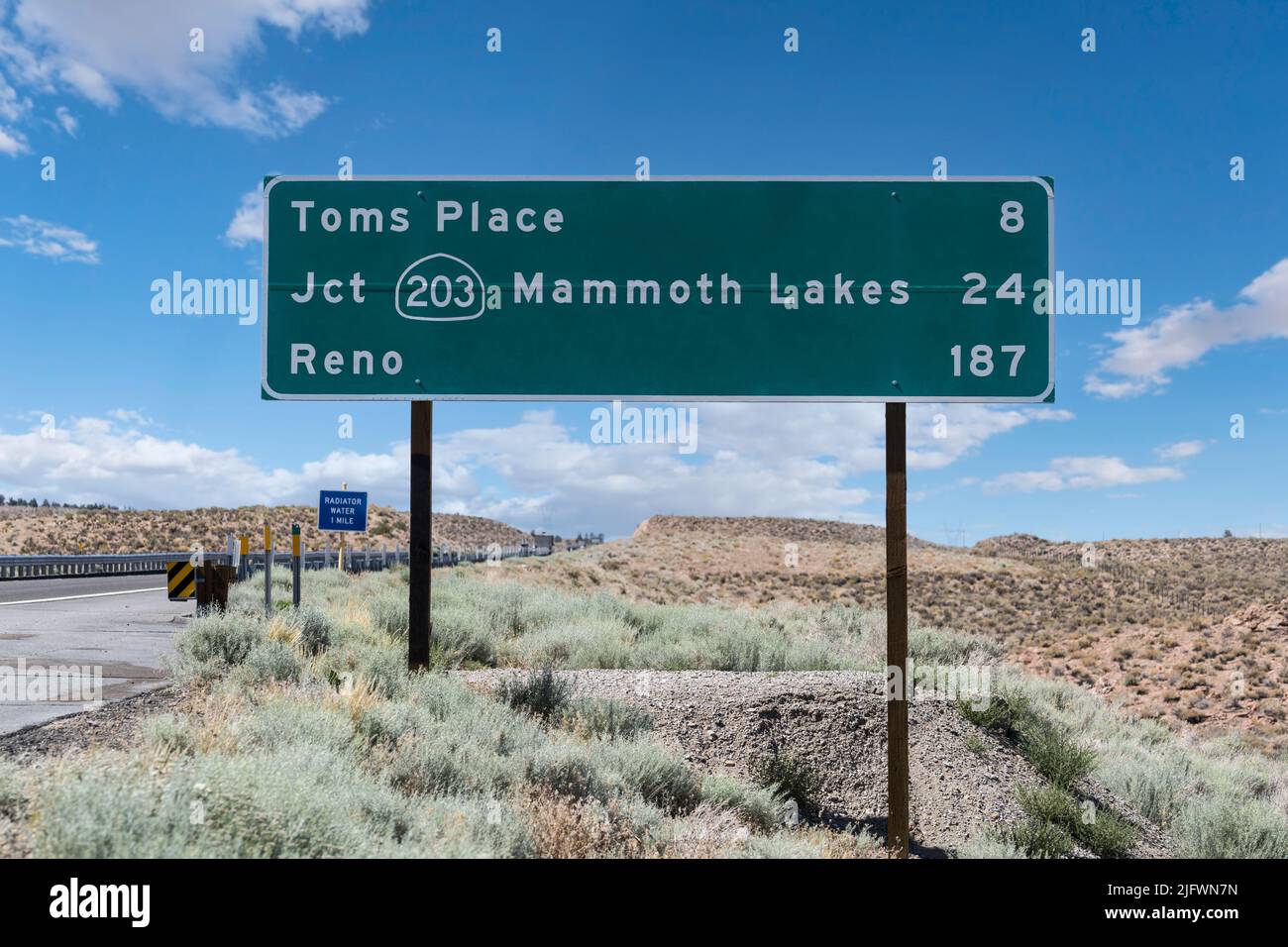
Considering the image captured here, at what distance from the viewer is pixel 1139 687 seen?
23.1 meters

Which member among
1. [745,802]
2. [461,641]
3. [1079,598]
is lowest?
[1079,598]

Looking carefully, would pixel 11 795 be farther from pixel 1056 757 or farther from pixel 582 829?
pixel 1056 757

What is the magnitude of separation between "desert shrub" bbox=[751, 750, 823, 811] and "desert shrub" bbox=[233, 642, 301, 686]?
195 inches

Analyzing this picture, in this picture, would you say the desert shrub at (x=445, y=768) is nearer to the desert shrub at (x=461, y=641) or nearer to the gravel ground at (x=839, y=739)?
the gravel ground at (x=839, y=739)

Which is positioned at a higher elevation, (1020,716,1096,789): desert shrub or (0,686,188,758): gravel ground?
(0,686,188,758): gravel ground

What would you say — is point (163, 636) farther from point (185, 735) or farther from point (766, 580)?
point (766, 580)

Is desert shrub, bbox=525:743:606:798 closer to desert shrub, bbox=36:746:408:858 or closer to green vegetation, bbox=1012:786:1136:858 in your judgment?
desert shrub, bbox=36:746:408:858

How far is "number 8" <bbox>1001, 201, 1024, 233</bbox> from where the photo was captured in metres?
7.25

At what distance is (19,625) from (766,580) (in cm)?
3693

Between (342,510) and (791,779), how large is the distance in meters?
11.1

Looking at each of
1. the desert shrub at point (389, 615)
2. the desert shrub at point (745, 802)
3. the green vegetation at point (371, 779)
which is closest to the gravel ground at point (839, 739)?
the green vegetation at point (371, 779)

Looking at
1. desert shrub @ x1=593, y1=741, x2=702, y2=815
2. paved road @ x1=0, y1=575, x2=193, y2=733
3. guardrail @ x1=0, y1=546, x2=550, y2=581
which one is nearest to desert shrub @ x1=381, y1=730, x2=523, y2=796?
desert shrub @ x1=593, y1=741, x2=702, y2=815

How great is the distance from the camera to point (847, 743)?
9422 millimetres

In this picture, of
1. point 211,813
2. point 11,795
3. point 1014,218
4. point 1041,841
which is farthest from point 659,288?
point 1041,841
